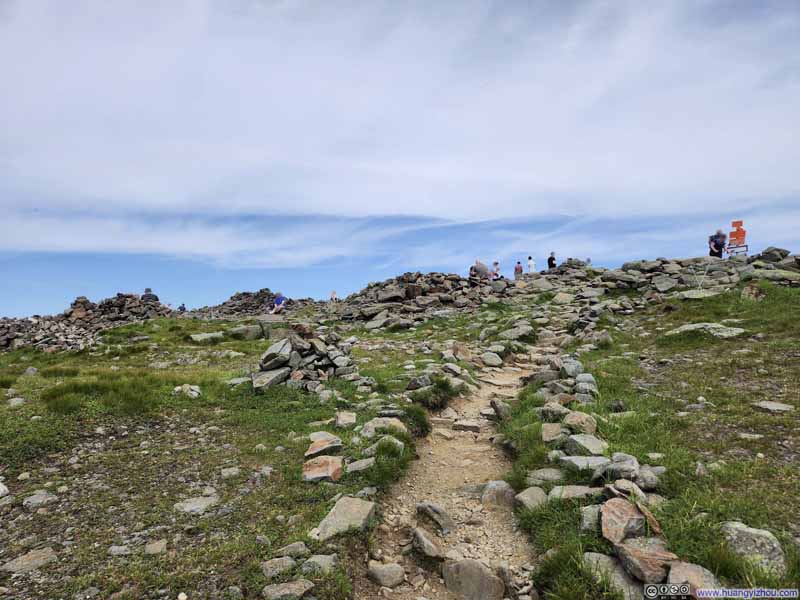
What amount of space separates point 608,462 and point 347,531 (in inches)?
155

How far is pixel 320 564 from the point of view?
512 centimetres

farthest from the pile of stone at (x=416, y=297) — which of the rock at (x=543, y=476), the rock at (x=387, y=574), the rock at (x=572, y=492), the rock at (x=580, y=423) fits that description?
the rock at (x=387, y=574)

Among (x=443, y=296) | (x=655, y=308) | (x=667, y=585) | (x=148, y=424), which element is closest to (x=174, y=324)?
(x=443, y=296)

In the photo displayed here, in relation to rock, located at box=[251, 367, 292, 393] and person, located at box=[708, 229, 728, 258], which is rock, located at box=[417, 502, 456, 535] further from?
person, located at box=[708, 229, 728, 258]

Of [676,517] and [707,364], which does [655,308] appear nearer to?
[707,364]

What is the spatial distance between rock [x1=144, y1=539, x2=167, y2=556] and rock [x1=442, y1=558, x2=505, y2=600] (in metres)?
3.58

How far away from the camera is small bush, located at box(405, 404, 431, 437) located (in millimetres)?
9641

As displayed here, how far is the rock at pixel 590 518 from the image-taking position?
5.22 meters

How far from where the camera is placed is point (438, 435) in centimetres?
989

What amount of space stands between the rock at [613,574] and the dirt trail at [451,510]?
964mm

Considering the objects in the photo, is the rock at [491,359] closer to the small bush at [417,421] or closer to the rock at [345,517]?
the small bush at [417,421]

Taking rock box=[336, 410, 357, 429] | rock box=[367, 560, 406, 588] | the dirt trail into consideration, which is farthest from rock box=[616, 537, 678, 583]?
rock box=[336, 410, 357, 429]

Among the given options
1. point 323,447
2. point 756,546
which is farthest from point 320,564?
point 756,546

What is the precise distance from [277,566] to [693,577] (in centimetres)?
438
